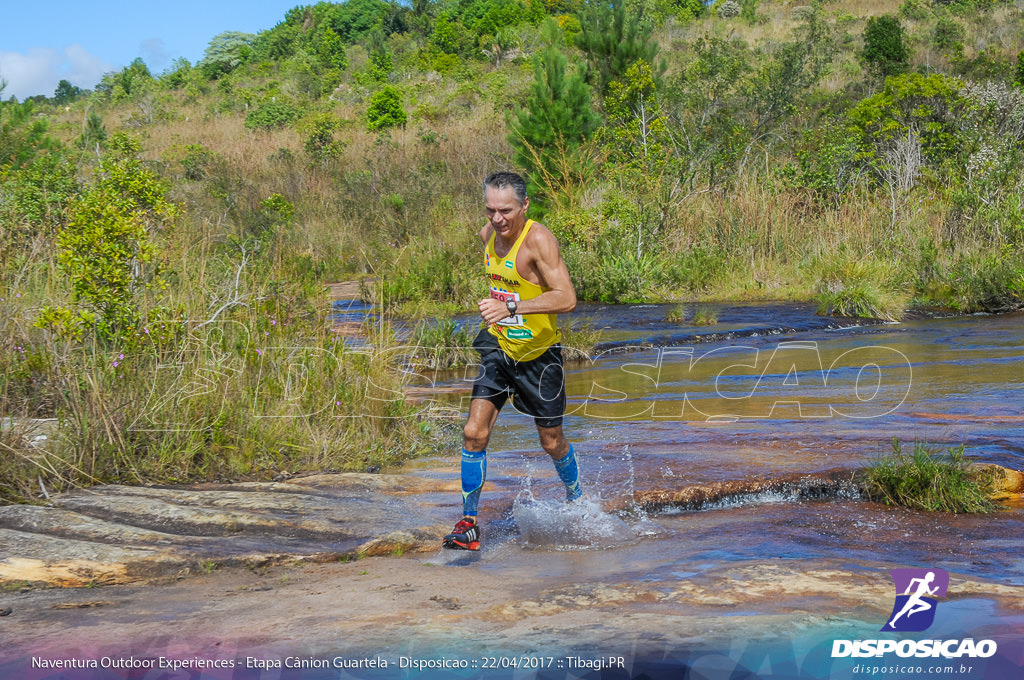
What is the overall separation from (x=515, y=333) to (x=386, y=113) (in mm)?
30049

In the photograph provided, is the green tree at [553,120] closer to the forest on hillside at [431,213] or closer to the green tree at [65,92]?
the forest on hillside at [431,213]

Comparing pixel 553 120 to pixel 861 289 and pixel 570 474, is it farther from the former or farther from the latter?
pixel 570 474

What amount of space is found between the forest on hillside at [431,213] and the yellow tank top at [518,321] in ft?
6.52

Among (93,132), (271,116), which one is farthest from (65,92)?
(93,132)

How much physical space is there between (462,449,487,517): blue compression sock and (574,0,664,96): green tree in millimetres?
18950

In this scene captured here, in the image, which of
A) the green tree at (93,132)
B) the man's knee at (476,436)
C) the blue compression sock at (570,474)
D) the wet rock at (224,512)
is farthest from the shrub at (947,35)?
the wet rock at (224,512)

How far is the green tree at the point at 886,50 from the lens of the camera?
2956cm

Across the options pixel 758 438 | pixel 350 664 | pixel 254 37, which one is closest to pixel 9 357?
pixel 350 664

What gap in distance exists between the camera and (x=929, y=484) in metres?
5.45

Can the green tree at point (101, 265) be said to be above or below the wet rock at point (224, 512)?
above

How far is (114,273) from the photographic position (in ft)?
21.6

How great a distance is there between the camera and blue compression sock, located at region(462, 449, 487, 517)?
514 centimetres

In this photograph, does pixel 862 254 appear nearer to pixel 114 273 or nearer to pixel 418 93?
pixel 114 273

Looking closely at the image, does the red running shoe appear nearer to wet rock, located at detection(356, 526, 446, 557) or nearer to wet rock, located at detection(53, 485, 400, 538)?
wet rock, located at detection(356, 526, 446, 557)
